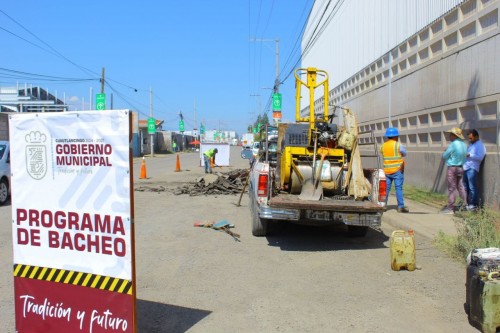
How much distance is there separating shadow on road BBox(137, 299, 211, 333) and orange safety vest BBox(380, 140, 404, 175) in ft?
21.7

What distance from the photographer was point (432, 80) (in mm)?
12242

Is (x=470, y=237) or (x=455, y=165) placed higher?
(x=455, y=165)

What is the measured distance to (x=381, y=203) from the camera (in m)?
7.43

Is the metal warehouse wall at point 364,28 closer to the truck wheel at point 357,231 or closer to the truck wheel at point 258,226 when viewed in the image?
the truck wheel at point 357,231

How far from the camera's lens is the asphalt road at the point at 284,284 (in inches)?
175

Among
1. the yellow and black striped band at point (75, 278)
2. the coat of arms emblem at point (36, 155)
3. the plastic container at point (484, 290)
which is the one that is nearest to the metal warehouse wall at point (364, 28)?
the plastic container at point (484, 290)

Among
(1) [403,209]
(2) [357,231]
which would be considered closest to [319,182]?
(2) [357,231]

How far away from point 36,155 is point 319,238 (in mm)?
5568

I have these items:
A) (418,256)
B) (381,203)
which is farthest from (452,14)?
(418,256)

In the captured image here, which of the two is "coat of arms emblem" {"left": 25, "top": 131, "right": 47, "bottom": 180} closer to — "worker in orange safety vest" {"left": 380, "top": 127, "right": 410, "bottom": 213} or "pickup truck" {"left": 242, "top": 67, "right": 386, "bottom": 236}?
"pickup truck" {"left": 242, "top": 67, "right": 386, "bottom": 236}

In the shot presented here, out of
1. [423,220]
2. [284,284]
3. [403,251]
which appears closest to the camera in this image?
[284,284]

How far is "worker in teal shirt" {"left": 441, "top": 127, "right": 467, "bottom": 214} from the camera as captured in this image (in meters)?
9.73

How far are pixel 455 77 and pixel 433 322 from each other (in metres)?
7.97

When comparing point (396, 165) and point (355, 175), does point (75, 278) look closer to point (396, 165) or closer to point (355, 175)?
point (355, 175)
